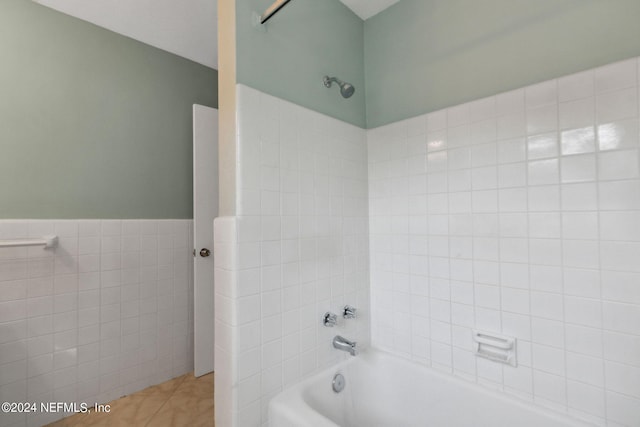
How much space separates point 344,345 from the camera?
148cm

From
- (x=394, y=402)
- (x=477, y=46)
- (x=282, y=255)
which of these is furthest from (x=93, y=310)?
(x=477, y=46)

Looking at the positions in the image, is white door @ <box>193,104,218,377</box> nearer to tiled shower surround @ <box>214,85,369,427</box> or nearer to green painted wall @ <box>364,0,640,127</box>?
tiled shower surround @ <box>214,85,369,427</box>

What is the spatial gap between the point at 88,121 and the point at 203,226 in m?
1.00

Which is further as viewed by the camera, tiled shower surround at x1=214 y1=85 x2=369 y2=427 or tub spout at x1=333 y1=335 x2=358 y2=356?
tub spout at x1=333 y1=335 x2=358 y2=356

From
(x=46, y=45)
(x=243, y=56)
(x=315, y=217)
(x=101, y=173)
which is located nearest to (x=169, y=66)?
(x=46, y=45)

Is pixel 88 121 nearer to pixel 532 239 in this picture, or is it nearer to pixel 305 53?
pixel 305 53

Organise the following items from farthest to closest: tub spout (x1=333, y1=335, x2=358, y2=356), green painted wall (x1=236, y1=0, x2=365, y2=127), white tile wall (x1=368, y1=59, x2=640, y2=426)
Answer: tub spout (x1=333, y1=335, x2=358, y2=356), green painted wall (x1=236, y1=0, x2=365, y2=127), white tile wall (x1=368, y1=59, x2=640, y2=426)

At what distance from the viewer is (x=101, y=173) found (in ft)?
6.31

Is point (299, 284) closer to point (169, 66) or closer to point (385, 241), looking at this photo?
point (385, 241)

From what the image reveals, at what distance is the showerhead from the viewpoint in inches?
58.7

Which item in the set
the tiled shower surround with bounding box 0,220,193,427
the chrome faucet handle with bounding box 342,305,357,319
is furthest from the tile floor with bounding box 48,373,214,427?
the chrome faucet handle with bounding box 342,305,357,319

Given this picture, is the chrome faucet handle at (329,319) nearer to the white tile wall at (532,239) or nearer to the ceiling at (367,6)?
the white tile wall at (532,239)

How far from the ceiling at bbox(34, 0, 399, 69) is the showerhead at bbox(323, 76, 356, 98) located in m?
0.55

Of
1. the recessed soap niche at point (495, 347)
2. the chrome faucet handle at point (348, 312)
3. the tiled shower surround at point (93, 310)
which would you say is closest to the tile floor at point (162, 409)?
the tiled shower surround at point (93, 310)
